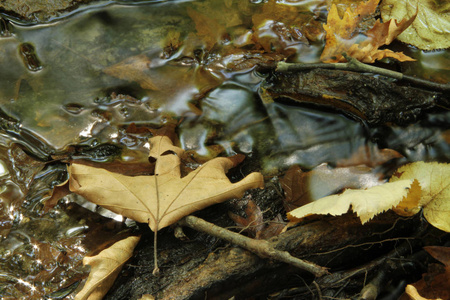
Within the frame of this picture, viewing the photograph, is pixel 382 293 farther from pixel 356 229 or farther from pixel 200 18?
pixel 200 18

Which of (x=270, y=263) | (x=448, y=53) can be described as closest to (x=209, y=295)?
(x=270, y=263)

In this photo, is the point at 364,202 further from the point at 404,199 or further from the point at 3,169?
the point at 3,169

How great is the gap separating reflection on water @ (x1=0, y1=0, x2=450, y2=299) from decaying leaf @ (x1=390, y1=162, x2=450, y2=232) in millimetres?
418

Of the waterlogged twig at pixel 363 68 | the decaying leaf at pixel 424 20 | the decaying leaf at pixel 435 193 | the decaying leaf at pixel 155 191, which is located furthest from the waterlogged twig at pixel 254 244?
the decaying leaf at pixel 424 20

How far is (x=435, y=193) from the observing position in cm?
182

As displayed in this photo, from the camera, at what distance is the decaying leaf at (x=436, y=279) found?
1.70 meters

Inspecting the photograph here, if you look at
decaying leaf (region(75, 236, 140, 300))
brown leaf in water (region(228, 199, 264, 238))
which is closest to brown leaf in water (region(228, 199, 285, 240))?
brown leaf in water (region(228, 199, 264, 238))

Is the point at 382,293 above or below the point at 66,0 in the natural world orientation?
below

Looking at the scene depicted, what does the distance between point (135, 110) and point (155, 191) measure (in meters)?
0.89

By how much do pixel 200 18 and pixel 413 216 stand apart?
6.80 feet

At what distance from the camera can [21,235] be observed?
1.90 metres

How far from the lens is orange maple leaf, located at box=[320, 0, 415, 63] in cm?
254

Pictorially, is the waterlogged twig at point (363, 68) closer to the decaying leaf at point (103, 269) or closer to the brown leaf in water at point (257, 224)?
the brown leaf in water at point (257, 224)

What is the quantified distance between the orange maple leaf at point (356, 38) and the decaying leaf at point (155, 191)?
4.40ft
